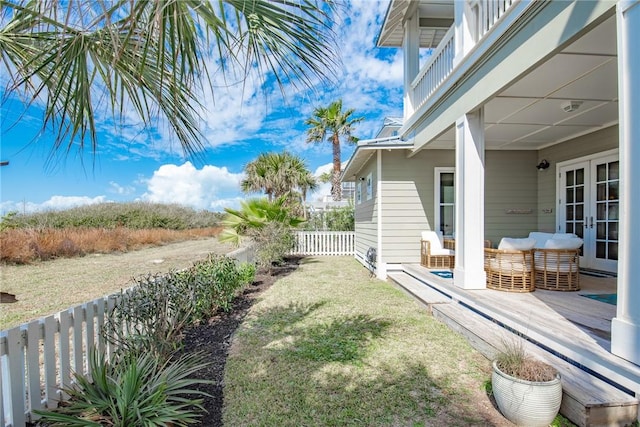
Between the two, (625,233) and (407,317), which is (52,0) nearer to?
(625,233)

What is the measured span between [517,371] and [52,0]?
132 inches

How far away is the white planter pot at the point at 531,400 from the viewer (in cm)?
222

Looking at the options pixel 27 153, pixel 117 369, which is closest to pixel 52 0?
pixel 27 153

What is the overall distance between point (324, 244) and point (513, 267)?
357 inches

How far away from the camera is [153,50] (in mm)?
1691

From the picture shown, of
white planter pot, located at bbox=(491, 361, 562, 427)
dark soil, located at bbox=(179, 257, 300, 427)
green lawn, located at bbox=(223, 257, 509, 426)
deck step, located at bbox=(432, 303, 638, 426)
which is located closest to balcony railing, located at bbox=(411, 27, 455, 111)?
green lawn, located at bbox=(223, 257, 509, 426)

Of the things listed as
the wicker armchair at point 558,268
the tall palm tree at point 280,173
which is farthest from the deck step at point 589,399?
the tall palm tree at point 280,173

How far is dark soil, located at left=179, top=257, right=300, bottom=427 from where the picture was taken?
257 cm

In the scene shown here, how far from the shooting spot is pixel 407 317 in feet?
15.7

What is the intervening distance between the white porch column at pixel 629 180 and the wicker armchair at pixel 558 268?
8.57 feet

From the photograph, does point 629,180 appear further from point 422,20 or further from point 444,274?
point 422,20

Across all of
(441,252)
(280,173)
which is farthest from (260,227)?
(280,173)

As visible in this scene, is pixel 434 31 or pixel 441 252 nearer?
pixel 441 252

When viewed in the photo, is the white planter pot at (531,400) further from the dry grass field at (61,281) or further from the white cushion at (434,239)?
the white cushion at (434,239)
